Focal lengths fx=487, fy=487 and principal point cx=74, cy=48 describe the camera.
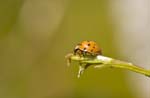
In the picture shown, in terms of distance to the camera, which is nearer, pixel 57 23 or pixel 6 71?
pixel 6 71

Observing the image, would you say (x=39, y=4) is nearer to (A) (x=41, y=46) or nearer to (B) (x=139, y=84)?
(A) (x=41, y=46)

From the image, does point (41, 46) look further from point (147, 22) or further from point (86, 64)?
point (86, 64)

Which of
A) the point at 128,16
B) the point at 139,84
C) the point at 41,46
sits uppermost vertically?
the point at 128,16

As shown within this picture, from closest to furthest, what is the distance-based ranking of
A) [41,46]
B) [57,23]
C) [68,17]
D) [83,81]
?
[83,81], [41,46], [57,23], [68,17]

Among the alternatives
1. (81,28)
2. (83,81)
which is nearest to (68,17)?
(81,28)

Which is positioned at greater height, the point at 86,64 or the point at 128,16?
the point at 128,16

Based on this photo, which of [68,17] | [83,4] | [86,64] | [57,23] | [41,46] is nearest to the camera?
[86,64]

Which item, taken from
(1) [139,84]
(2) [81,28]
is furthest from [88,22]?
(1) [139,84]
